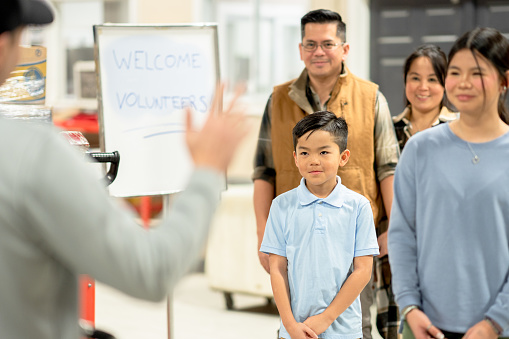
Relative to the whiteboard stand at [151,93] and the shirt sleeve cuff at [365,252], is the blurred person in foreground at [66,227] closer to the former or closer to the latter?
the shirt sleeve cuff at [365,252]

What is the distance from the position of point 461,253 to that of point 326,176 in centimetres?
59

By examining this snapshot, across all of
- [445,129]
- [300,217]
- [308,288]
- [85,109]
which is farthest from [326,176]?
[85,109]

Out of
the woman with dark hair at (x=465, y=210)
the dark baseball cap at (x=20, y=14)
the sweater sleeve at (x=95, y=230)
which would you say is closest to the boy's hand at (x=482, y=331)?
the woman with dark hair at (x=465, y=210)

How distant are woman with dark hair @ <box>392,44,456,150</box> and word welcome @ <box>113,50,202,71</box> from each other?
3.02 ft

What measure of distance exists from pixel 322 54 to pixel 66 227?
1758mm

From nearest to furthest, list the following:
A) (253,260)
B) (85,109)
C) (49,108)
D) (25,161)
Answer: (25,161), (49,108), (253,260), (85,109)

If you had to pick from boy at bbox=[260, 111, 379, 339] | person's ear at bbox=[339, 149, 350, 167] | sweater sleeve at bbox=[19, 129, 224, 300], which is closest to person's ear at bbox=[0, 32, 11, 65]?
sweater sleeve at bbox=[19, 129, 224, 300]

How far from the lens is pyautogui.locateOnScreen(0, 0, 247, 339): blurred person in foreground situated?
2.85ft

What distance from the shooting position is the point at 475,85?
1.62 meters

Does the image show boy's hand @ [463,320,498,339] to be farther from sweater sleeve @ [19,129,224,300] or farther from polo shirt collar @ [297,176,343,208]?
sweater sleeve @ [19,129,224,300]

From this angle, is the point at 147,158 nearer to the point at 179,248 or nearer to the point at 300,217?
the point at 300,217

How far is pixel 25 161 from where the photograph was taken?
0.88 metres

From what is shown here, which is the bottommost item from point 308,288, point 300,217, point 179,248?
point 308,288

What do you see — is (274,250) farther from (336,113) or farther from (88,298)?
(88,298)
